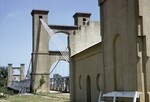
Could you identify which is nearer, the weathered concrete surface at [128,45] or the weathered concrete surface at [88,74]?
the weathered concrete surface at [128,45]

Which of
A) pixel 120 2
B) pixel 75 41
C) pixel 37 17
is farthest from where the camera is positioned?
pixel 37 17

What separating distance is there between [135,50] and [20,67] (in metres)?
140

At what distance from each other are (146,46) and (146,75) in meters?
1.12

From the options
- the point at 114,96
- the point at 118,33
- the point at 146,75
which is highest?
the point at 118,33

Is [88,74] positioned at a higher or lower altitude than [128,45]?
lower

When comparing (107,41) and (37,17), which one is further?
(37,17)

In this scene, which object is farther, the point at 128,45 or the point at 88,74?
the point at 88,74

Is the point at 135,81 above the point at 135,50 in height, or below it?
below

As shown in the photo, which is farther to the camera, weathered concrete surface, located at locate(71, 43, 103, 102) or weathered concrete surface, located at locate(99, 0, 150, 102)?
weathered concrete surface, located at locate(71, 43, 103, 102)

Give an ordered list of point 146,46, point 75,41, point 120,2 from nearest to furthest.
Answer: point 146,46, point 120,2, point 75,41

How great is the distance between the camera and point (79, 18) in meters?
58.5

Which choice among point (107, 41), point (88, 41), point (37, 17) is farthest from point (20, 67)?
point (107, 41)

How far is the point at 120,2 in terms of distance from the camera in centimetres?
1412

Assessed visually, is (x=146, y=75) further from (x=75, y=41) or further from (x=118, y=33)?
(x=75, y=41)
